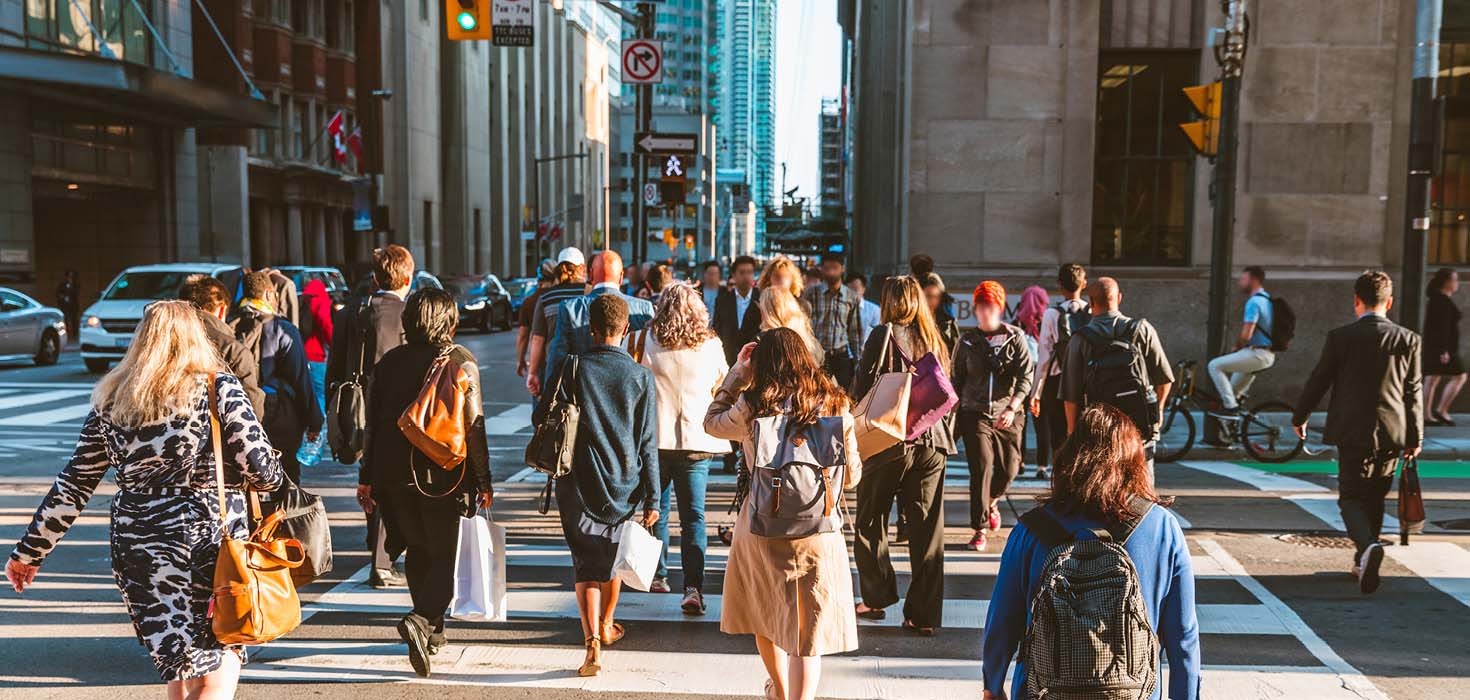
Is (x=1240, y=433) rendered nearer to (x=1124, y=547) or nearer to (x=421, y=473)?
(x=421, y=473)

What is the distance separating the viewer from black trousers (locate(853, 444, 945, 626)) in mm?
6324

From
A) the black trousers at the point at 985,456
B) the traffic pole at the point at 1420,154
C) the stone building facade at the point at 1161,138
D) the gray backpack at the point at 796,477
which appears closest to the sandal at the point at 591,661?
the gray backpack at the point at 796,477

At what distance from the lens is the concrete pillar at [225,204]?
128 ft

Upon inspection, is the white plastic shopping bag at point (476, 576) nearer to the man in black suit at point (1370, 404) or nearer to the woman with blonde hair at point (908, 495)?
the woman with blonde hair at point (908, 495)

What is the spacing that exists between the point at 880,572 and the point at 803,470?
1.87 m

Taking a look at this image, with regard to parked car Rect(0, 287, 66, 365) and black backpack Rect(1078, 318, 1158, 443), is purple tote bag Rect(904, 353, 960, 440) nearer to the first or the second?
black backpack Rect(1078, 318, 1158, 443)

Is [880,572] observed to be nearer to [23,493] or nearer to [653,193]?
[23,493]

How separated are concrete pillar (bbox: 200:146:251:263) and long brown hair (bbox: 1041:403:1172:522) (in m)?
39.9

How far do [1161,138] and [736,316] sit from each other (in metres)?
8.62

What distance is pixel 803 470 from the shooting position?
470cm

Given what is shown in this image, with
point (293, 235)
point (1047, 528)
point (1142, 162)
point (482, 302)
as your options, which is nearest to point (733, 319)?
point (1047, 528)

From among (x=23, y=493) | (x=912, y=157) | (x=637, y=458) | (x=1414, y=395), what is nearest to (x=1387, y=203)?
(x=912, y=157)

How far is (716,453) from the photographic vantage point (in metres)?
6.84

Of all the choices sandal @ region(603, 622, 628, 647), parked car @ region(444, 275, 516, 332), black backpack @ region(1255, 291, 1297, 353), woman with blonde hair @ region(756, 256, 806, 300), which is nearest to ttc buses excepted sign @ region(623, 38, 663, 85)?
black backpack @ region(1255, 291, 1297, 353)
